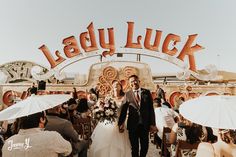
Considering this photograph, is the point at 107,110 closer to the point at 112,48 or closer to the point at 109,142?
the point at 109,142

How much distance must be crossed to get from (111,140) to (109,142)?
5 cm

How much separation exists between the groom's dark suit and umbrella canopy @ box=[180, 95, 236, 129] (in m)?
2.60

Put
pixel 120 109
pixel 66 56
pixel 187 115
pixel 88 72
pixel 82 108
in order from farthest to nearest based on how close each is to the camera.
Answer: pixel 66 56 → pixel 88 72 → pixel 82 108 → pixel 120 109 → pixel 187 115

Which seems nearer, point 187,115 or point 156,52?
point 187,115

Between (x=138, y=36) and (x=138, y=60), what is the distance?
195 centimetres

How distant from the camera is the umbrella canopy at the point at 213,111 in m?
2.44

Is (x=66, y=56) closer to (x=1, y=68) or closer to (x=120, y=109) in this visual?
(x=1, y=68)

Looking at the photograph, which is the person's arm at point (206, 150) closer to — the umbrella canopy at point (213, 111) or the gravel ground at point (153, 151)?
the umbrella canopy at point (213, 111)

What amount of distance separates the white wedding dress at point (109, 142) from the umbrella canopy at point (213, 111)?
292 cm

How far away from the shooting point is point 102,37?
17766 mm

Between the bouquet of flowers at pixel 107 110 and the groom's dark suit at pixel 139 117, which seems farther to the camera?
the bouquet of flowers at pixel 107 110

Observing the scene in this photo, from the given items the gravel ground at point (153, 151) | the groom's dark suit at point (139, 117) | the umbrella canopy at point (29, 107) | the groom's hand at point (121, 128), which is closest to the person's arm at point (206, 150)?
the umbrella canopy at point (29, 107)

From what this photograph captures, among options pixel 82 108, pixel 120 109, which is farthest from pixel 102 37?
pixel 120 109

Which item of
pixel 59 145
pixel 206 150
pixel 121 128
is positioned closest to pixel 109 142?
pixel 121 128
